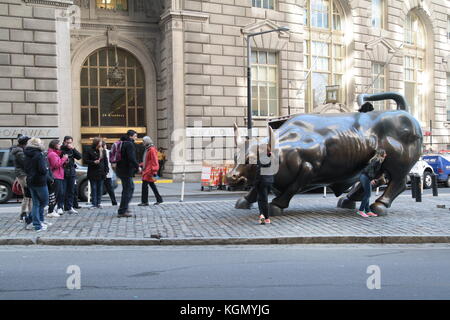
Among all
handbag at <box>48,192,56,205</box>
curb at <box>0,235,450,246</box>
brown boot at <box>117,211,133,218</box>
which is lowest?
curb at <box>0,235,450,246</box>

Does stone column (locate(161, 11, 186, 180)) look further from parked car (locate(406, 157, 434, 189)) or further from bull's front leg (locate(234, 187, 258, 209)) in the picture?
bull's front leg (locate(234, 187, 258, 209))

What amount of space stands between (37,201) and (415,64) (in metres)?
34.3

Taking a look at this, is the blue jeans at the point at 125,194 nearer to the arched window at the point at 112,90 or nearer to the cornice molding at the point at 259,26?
the arched window at the point at 112,90

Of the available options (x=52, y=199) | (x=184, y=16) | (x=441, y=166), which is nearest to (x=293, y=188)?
(x=52, y=199)

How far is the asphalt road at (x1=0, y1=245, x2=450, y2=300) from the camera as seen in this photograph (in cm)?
564

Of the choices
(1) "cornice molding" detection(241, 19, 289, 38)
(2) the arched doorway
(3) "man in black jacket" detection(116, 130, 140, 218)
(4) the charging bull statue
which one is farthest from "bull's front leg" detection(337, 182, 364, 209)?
(2) the arched doorway

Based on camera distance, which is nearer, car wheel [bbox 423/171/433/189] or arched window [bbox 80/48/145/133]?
car wheel [bbox 423/171/433/189]

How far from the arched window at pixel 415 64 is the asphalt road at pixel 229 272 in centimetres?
3128

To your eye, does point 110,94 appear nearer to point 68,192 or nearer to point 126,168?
point 68,192

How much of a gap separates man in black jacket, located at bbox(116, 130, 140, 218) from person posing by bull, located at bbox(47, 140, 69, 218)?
1.34 metres

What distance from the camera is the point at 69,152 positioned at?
1259cm
